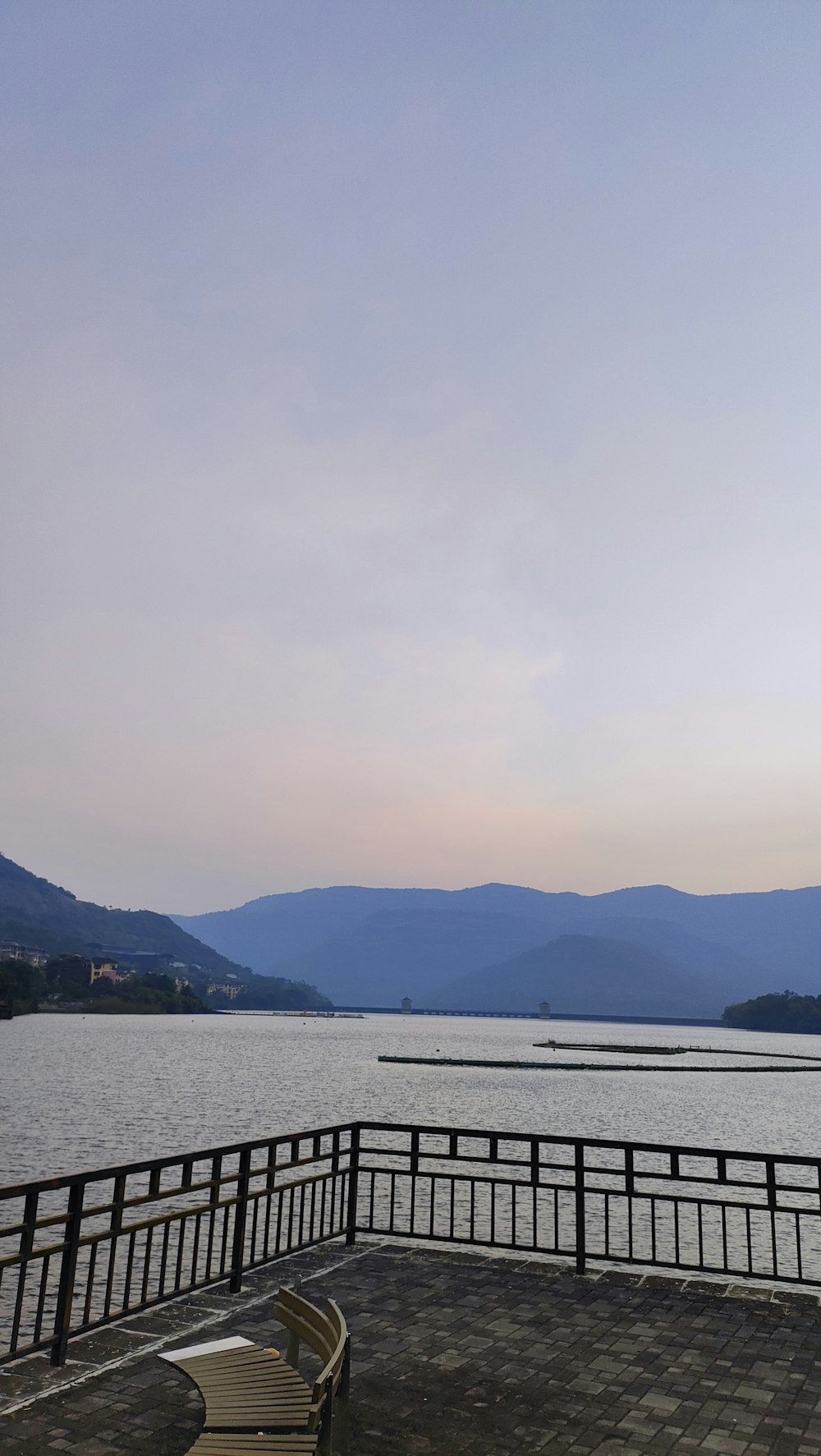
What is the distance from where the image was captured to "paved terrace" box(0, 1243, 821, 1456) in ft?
20.2

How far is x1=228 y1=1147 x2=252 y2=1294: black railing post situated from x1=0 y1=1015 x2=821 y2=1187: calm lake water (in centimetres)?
2345

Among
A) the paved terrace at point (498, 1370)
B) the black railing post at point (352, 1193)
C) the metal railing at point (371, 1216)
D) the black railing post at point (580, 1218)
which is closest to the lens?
the paved terrace at point (498, 1370)

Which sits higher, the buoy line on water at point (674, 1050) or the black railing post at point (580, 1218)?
the black railing post at point (580, 1218)

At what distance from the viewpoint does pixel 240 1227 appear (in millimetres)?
9430

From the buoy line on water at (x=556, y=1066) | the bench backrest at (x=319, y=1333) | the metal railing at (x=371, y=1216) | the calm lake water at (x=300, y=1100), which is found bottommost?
the buoy line on water at (x=556, y=1066)

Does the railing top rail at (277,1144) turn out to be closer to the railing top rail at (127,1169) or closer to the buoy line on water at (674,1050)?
the railing top rail at (127,1169)

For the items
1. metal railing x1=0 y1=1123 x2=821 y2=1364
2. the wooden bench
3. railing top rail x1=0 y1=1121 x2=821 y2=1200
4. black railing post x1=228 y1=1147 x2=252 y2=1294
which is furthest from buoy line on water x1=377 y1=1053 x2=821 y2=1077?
the wooden bench

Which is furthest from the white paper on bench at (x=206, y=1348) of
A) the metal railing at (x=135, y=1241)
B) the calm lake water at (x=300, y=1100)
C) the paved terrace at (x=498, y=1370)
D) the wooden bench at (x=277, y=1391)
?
the calm lake water at (x=300, y=1100)

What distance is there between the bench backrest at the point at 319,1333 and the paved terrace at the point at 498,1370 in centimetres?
79

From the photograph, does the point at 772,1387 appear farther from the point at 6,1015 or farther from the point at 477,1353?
the point at 6,1015

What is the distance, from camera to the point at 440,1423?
6.34 meters

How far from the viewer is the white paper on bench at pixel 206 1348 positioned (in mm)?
6727

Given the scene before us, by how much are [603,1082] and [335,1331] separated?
95099mm

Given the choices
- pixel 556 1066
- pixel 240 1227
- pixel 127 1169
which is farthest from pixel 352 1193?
pixel 556 1066
